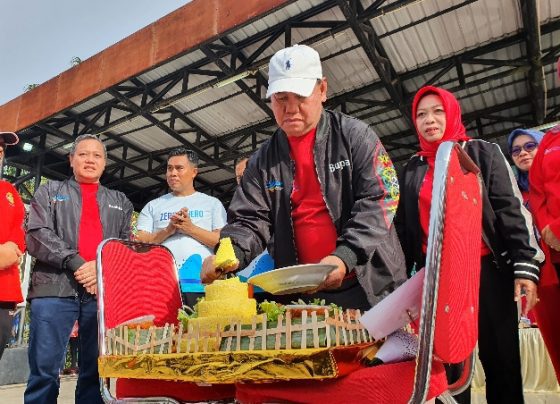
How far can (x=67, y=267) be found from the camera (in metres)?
2.35

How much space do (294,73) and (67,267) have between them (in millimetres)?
1606

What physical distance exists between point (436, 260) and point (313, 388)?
349 millimetres

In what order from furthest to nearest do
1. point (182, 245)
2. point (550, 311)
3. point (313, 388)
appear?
point (182, 245) < point (550, 311) < point (313, 388)

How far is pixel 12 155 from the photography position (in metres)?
8.63

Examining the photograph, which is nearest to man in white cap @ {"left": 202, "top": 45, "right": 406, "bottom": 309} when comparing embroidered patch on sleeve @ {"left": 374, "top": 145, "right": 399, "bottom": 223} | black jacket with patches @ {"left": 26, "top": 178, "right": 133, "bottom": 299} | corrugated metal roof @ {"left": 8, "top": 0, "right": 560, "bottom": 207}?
embroidered patch on sleeve @ {"left": 374, "top": 145, "right": 399, "bottom": 223}

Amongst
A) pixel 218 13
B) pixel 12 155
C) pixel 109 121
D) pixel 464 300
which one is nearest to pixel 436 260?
pixel 464 300

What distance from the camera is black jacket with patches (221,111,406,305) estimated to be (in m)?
1.31

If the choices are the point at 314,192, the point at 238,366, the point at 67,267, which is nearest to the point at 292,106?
the point at 314,192

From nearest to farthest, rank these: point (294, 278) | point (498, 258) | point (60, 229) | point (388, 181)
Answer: point (294, 278) < point (388, 181) < point (498, 258) < point (60, 229)

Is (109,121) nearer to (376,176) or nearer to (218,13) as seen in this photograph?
(218,13)

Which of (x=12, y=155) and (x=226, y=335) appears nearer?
(x=226, y=335)

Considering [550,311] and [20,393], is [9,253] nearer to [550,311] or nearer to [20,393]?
[550,311]

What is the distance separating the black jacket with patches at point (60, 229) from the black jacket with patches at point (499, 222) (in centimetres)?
163

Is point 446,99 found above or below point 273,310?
above
